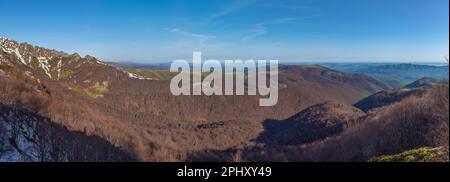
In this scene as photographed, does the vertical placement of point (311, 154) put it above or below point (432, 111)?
below

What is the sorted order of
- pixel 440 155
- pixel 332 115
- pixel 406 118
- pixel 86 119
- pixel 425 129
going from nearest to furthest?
1. pixel 440 155
2. pixel 425 129
3. pixel 406 118
4. pixel 86 119
5. pixel 332 115

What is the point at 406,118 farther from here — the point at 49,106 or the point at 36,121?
the point at 49,106

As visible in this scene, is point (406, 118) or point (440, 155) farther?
point (406, 118)
